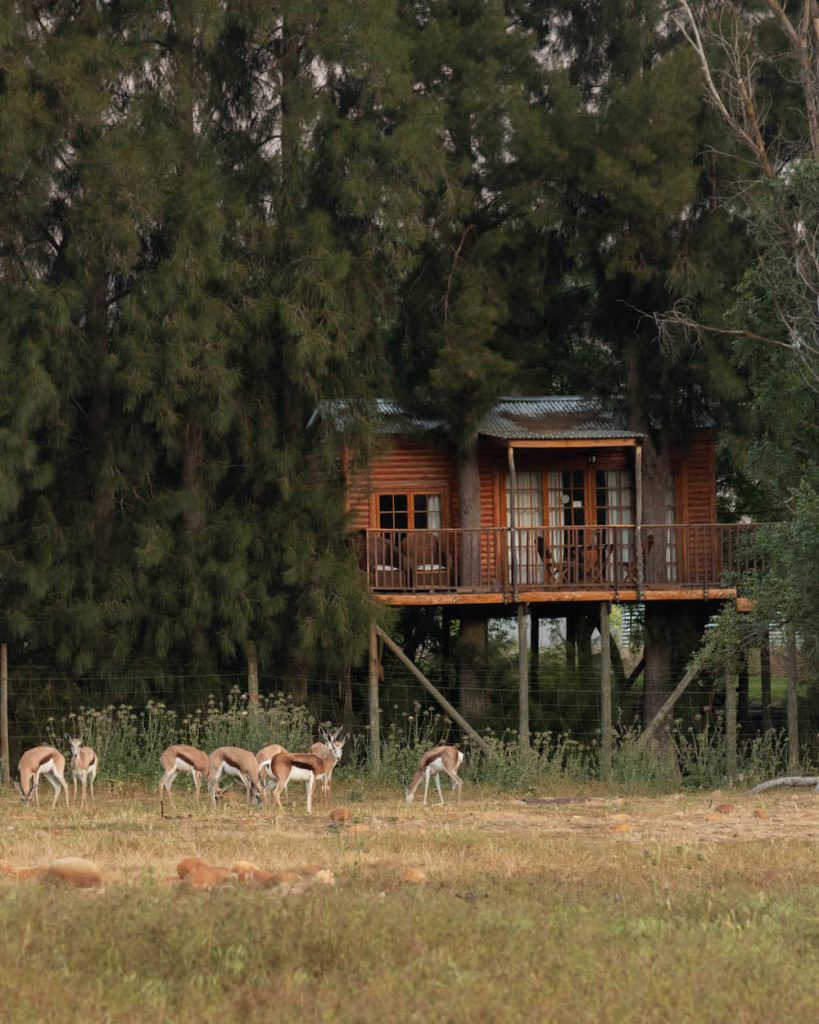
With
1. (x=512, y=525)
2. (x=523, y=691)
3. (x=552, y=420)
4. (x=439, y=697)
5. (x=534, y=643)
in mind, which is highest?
(x=552, y=420)

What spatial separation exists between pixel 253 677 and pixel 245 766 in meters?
5.51

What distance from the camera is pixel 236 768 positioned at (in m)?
19.9

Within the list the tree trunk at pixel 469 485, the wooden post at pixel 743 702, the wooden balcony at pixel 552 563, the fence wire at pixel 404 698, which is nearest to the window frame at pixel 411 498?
the tree trunk at pixel 469 485

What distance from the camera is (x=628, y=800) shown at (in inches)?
822

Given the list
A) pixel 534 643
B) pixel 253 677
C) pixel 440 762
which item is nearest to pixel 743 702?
pixel 534 643

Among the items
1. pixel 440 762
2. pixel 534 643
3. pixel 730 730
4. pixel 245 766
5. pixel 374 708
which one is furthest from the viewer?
pixel 534 643

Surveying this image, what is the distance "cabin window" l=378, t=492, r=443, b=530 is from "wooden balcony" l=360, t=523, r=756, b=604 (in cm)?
84

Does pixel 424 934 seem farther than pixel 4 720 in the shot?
No

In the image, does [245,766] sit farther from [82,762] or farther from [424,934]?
[424,934]

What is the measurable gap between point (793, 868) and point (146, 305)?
1428 cm

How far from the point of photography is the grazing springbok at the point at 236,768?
19.8 m

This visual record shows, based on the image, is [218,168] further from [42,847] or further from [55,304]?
[42,847]

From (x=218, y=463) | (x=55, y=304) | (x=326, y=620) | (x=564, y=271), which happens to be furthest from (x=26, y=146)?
(x=564, y=271)

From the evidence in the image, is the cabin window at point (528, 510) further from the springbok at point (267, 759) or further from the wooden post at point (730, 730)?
the springbok at point (267, 759)
